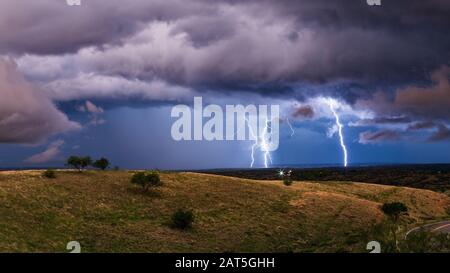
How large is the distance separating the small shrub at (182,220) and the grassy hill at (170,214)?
901 mm

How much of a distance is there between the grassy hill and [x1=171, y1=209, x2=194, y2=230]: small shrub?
0.90 m

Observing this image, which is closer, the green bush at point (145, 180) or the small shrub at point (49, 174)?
A: the small shrub at point (49, 174)

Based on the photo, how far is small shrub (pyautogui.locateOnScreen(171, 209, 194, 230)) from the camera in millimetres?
51719

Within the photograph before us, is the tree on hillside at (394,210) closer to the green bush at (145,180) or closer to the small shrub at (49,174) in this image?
the green bush at (145,180)

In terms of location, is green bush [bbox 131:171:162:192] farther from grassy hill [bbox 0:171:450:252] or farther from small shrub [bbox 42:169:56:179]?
small shrub [bbox 42:169:56:179]

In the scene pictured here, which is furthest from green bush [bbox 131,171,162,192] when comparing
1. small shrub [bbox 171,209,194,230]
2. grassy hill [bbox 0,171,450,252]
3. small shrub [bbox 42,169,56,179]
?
small shrub [bbox 171,209,194,230]

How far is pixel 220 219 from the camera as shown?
56531mm

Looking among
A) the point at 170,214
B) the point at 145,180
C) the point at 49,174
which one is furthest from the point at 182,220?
the point at 49,174

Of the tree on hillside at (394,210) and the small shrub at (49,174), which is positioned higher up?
the small shrub at (49,174)

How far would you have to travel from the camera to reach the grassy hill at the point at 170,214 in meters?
43.2

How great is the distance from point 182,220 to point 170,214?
17.5 feet

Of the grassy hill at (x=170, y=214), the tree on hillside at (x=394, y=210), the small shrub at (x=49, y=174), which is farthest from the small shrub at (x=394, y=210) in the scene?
the small shrub at (x=49, y=174)
